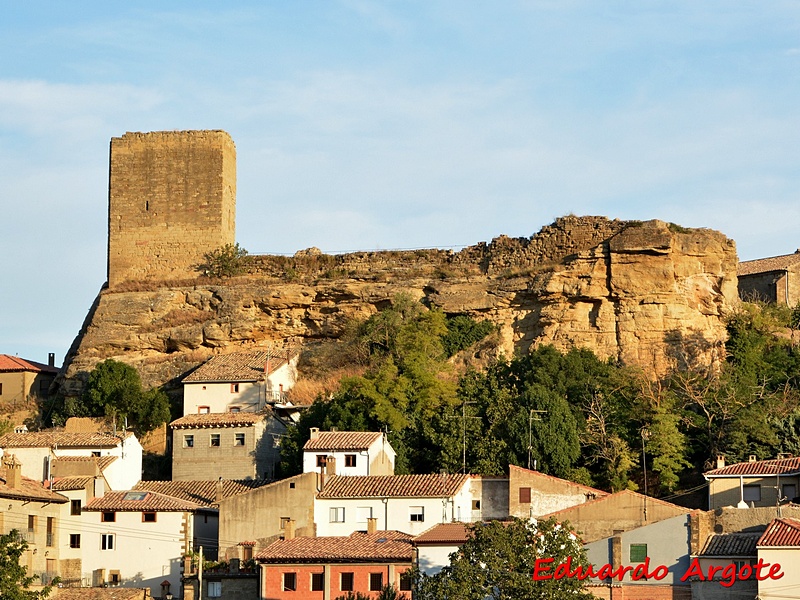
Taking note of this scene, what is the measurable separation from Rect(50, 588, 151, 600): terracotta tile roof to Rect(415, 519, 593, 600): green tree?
7.32 meters

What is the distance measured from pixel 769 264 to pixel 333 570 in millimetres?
30079

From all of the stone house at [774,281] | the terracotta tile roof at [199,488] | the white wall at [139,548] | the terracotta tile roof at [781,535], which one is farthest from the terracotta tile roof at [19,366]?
the terracotta tile roof at [781,535]

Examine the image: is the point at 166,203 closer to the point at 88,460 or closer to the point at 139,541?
the point at 88,460

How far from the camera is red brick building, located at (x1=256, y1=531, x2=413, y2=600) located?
37.3 meters

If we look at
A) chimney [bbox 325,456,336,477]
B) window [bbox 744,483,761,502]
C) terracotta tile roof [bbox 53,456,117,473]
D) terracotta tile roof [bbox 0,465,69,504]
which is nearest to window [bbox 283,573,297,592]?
chimney [bbox 325,456,336,477]

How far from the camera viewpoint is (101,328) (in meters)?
55.3

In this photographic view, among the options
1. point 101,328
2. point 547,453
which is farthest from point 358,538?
point 101,328

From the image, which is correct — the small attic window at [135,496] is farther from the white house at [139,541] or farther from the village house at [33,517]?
the village house at [33,517]

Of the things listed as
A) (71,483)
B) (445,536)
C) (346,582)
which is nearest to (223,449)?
(71,483)

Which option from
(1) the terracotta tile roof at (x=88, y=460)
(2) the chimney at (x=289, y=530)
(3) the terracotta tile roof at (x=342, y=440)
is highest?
(3) the terracotta tile roof at (x=342, y=440)

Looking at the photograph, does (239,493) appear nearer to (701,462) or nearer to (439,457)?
(439,457)

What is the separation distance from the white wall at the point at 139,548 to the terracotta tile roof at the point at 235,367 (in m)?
8.46

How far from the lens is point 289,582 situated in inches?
1489

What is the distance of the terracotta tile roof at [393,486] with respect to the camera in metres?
42.6
